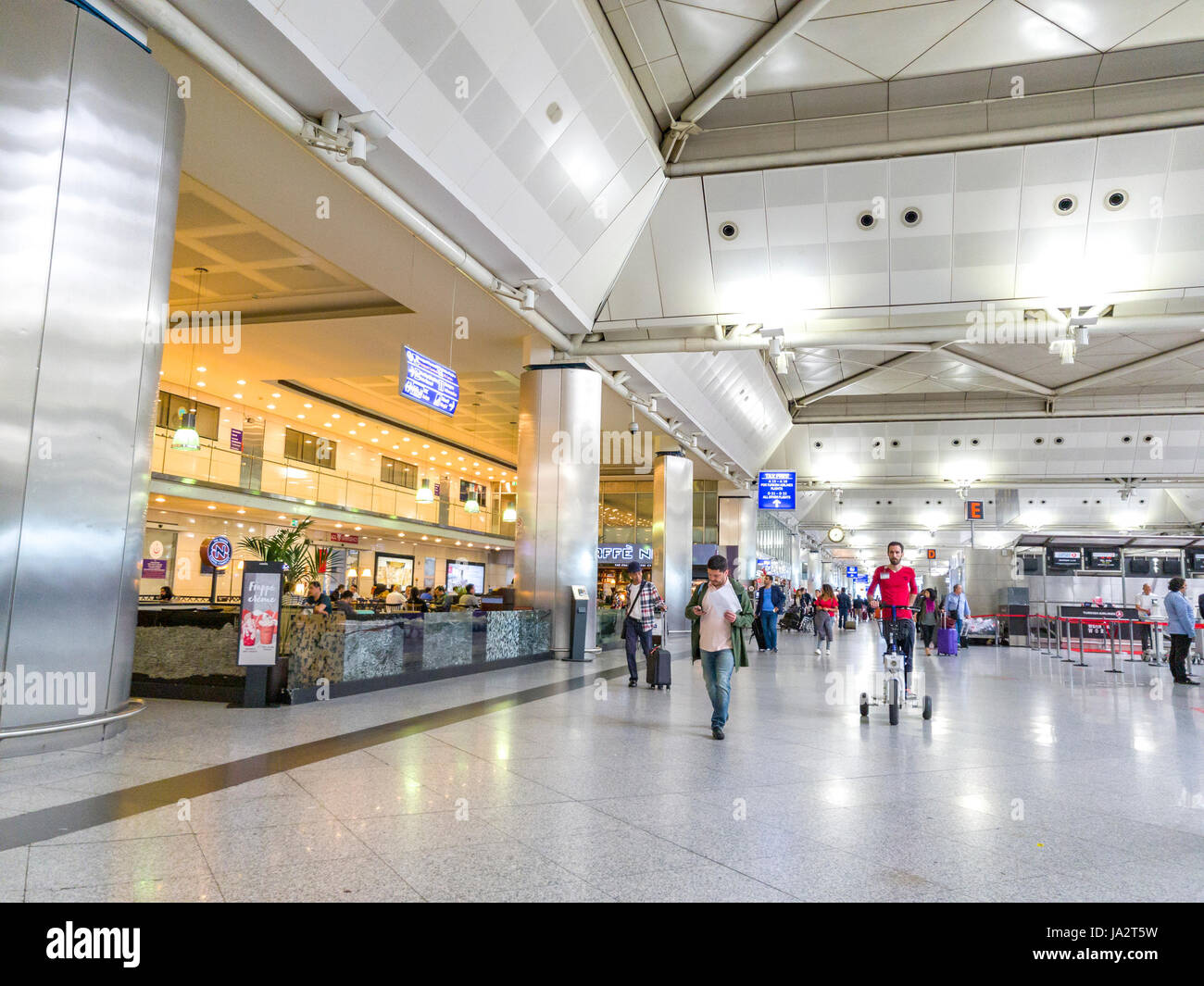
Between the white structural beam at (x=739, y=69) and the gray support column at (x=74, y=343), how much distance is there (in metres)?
7.51

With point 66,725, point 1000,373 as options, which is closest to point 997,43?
point 1000,373

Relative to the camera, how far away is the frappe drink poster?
8.34m

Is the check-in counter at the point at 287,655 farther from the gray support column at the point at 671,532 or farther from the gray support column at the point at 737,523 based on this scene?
the gray support column at the point at 737,523

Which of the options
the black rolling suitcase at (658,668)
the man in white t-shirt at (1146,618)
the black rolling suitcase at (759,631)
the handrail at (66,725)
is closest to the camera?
the handrail at (66,725)

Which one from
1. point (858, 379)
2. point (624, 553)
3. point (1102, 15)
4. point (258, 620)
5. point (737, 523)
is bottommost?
point (258, 620)

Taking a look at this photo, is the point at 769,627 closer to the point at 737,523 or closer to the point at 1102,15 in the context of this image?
the point at 737,523

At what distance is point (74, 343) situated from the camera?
5879 mm

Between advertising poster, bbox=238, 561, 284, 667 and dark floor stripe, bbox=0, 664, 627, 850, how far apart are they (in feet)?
5.86

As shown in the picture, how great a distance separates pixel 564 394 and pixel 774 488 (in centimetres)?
1470

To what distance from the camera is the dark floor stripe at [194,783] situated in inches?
159

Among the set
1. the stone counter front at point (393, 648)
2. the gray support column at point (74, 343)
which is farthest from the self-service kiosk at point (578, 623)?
the gray support column at point (74, 343)
